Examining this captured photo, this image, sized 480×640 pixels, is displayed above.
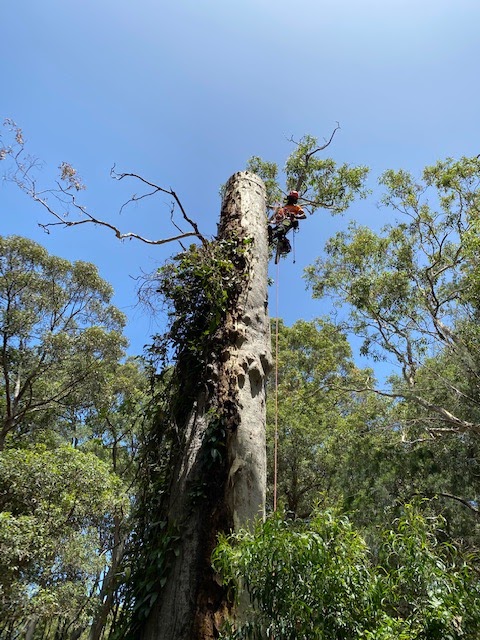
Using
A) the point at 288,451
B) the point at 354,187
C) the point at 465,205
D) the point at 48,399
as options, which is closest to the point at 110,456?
the point at 48,399

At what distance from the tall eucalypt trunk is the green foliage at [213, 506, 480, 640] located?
28 cm

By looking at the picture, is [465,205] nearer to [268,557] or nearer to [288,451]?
[288,451]

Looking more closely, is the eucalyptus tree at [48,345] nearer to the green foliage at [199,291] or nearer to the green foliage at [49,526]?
the green foliage at [49,526]

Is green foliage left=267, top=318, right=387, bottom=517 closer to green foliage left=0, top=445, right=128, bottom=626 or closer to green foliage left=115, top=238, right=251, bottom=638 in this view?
green foliage left=0, top=445, right=128, bottom=626

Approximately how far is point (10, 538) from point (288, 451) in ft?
21.4

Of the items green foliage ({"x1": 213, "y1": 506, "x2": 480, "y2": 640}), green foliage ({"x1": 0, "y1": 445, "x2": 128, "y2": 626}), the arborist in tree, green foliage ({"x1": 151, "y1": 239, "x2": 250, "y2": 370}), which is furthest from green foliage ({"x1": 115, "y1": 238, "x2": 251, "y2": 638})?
green foliage ({"x1": 0, "y1": 445, "x2": 128, "y2": 626})

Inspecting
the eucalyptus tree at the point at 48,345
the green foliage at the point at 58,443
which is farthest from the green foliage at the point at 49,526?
the eucalyptus tree at the point at 48,345

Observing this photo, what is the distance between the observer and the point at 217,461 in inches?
97.5

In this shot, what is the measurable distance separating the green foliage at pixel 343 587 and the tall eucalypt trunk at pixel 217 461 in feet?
0.91

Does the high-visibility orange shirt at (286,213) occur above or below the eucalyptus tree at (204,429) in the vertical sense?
above

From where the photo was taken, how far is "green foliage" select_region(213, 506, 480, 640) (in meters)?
1.58

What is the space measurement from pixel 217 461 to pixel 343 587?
988 millimetres

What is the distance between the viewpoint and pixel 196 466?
97.3 inches

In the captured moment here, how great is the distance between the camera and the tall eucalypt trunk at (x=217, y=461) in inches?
81.2
